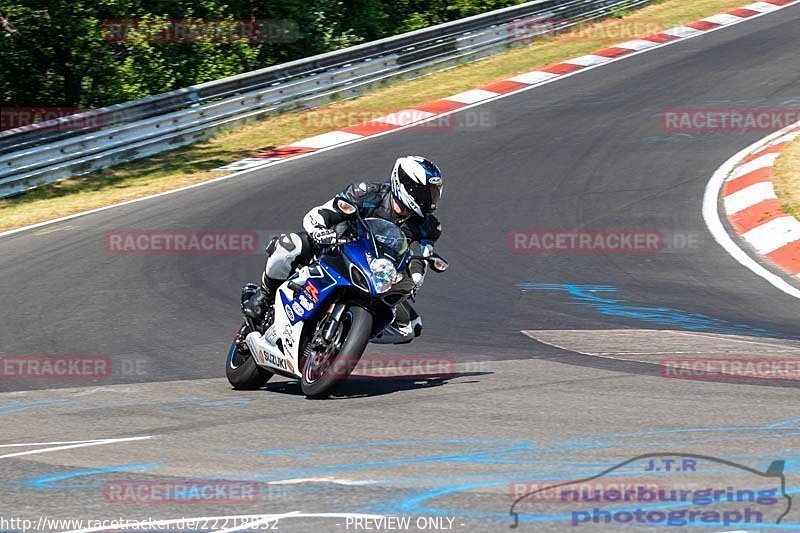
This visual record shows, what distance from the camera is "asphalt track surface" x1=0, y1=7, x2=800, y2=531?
4.90 meters

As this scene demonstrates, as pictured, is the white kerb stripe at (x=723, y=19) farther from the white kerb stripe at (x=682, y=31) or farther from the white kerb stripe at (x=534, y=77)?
the white kerb stripe at (x=534, y=77)

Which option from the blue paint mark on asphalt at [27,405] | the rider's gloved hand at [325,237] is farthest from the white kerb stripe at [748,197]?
the blue paint mark on asphalt at [27,405]

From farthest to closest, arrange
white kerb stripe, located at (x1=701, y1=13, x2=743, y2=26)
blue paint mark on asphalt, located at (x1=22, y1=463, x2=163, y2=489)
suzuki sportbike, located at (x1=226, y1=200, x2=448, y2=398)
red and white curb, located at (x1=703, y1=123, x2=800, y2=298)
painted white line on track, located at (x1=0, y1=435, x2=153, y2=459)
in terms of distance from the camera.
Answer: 1. white kerb stripe, located at (x1=701, y1=13, x2=743, y2=26)
2. red and white curb, located at (x1=703, y1=123, x2=800, y2=298)
3. suzuki sportbike, located at (x1=226, y1=200, x2=448, y2=398)
4. painted white line on track, located at (x1=0, y1=435, x2=153, y2=459)
5. blue paint mark on asphalt, located at (x1=22, y1=463, x2=163, y2=489)

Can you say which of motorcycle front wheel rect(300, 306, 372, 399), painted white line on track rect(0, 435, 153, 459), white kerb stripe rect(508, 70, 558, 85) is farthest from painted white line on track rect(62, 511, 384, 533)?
white kerb stripe rect(508, 70, 558, 85)

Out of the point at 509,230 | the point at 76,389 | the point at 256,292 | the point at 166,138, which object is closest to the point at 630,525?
the point at 256,292

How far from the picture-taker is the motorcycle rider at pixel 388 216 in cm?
688

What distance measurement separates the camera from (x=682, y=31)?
23.4m

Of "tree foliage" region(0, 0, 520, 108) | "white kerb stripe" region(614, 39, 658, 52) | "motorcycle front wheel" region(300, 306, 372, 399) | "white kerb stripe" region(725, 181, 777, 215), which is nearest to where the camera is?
"motorcycle front wheel" region(300, 306, 372, 399)

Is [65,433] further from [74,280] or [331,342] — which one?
[74,280]

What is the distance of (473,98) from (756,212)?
8.12 meters

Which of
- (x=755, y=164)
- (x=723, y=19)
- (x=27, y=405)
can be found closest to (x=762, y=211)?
(x=755, y=164)

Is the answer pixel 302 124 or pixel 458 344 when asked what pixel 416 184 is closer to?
pixel 458 344

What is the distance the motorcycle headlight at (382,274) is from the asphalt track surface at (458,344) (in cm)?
71

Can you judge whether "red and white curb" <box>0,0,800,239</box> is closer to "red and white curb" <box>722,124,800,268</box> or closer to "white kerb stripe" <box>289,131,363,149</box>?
"white kerb stripe" <box>289,131,363,149</box>
